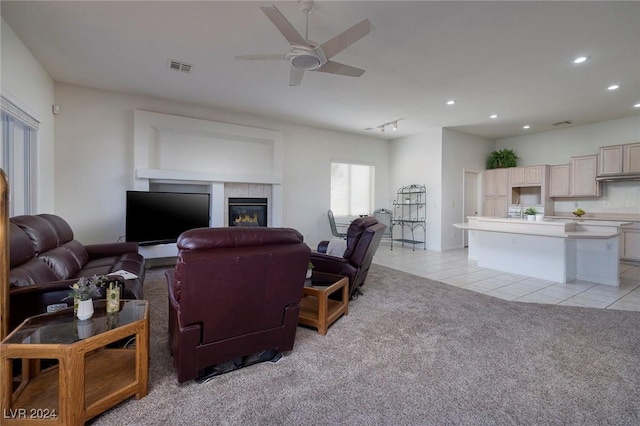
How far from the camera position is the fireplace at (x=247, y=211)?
18.7 feet

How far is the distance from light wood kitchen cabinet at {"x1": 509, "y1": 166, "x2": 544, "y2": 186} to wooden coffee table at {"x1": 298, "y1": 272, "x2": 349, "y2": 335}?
6312 millimetres

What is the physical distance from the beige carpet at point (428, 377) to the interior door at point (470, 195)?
4626 millimetres

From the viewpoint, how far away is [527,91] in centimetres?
455

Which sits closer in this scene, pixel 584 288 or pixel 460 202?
pixel 584 288

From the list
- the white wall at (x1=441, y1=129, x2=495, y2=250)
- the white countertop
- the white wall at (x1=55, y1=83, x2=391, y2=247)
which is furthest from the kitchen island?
the white wall at (x1=55, y1=83, x2=391, y2=247)

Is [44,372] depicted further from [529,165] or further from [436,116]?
[529,165]

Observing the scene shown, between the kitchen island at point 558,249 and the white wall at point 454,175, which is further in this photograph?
the white wall at point 454,175

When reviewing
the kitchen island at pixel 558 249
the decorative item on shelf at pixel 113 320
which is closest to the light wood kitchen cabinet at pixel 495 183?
the kitchen island at pixel 558 249

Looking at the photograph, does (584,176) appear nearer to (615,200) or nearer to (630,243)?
(615,200)

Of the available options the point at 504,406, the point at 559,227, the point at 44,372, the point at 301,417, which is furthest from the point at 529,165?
the point at 44,372

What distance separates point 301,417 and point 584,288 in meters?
4.41

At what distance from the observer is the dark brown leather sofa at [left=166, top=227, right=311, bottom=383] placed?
1620 mm

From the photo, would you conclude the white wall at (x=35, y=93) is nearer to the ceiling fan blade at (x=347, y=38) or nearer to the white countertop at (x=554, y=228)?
Answer: the ceiling fan blade at (x=347, y=38)

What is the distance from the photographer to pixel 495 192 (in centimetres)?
755
